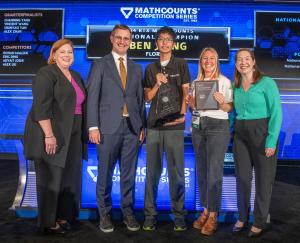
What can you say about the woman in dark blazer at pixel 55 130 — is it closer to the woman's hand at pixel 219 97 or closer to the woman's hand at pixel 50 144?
the woman's hand at pixel 50 144

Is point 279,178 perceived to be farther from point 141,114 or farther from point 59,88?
point 59,88

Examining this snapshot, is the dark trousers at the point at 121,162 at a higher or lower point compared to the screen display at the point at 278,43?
lower

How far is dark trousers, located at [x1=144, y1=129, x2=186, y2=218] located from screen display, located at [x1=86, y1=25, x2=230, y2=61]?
3.13m

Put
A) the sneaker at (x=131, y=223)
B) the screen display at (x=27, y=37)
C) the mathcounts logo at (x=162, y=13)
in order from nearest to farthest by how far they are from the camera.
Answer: the sneaker at (x=131, y=223)
the mathcounts logo at (x=162, y=13)
the screen display at (x=27, y=37)

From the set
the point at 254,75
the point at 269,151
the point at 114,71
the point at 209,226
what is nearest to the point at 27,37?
the point at 114,71

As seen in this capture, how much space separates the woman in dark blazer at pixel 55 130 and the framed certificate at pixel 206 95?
900 millimetres

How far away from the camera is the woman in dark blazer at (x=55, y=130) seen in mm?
2500

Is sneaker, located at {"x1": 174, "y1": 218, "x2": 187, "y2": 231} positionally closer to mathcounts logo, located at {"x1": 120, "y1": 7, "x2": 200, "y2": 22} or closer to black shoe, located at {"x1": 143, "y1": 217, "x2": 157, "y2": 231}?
black shoe, located at {"x1": 143, "y1": 217, "x2": 157, "y2": 231}

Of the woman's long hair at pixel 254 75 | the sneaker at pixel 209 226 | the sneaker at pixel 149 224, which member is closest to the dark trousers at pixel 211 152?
the sneaker at pixel 209 226

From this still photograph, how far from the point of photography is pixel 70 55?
8.58ft

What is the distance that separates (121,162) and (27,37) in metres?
3.98

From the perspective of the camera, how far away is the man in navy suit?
2617 millimetres

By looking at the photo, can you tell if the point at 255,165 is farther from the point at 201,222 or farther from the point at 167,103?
the point at 167,103

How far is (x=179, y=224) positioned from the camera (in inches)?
109
